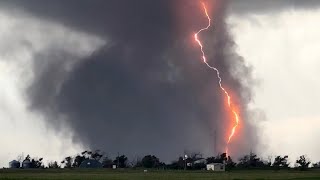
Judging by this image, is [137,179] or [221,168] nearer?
[137,179]

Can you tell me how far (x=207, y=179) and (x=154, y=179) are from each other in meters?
9.41

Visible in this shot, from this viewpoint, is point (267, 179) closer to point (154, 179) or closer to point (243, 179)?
point (243, 179)

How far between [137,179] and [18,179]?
57.8 feet

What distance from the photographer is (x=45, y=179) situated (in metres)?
99.8

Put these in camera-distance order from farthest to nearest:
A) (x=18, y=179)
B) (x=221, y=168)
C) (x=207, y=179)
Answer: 1. (x=221, y=168)
2. (x=207, y=179)
3. (x=18, y=179)

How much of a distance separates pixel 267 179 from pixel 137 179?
64.5ft

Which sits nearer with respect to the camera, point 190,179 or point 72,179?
point 72,179

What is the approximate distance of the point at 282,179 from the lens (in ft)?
334

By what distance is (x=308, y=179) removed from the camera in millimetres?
99562

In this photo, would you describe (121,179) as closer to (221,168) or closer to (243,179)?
(243,179)

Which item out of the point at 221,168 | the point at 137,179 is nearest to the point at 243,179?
the point at 137,179

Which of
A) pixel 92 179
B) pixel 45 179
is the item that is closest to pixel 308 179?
pixel 92 179

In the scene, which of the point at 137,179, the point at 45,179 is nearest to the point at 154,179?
the point at 137,179

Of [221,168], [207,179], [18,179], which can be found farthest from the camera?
[221,168]
